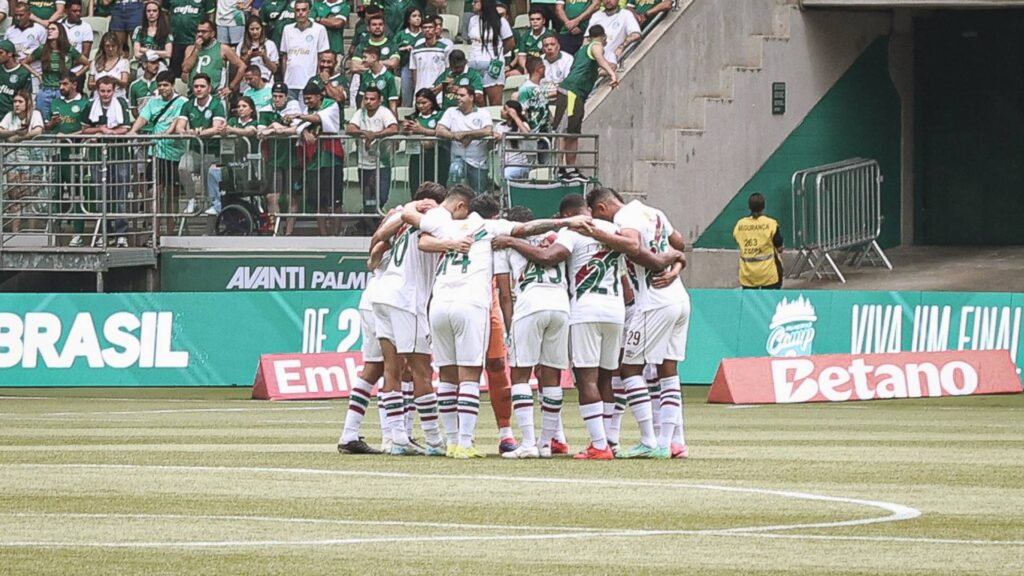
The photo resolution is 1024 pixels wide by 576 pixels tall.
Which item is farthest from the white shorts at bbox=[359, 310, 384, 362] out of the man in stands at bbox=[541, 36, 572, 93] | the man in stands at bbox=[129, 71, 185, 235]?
the man in stands at bbox=[541, 36, 572, 93]

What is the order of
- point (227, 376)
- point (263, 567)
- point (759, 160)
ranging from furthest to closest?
1. point (759, 160)
2. point (227, 376)
3. point (263, 567)

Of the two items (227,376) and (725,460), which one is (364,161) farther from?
(725,460)

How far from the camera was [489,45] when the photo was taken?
29891mm

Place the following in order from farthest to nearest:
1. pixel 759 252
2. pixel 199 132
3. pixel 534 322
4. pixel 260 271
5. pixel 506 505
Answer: pixel 260 271 < pixel 759 252 < pixel 199 132 < pixel 534 322 < pixel 506 505

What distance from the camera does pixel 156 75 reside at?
97.3 ft

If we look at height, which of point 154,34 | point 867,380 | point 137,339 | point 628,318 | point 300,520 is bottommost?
point 867,380

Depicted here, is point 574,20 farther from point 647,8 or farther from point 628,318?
point 628,318

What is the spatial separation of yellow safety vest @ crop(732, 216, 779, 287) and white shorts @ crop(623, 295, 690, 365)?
12.4 metres

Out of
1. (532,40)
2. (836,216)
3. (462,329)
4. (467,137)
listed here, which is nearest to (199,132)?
(467,137)

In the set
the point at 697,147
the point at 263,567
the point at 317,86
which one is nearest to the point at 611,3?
the point at 697,147

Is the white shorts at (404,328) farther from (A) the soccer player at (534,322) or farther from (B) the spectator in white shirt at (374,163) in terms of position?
(B) the spectator in white shirt at (374,163)

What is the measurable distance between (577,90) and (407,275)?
541 inches

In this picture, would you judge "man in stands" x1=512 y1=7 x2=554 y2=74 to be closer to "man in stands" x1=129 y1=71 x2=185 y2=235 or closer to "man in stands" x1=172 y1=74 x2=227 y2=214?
"man in stands" x1=172 y1=74 x2=227 y2=214

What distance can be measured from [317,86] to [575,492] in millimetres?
16323
